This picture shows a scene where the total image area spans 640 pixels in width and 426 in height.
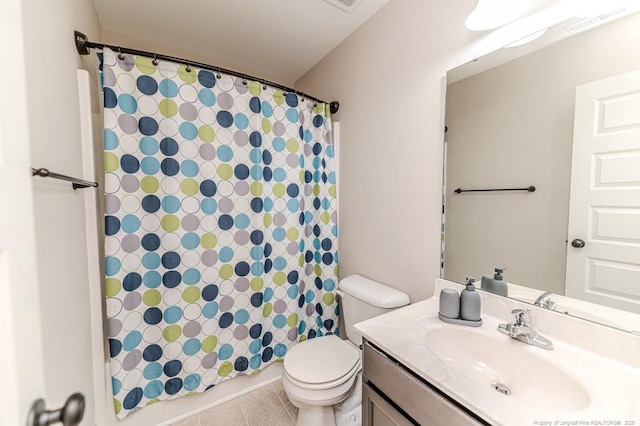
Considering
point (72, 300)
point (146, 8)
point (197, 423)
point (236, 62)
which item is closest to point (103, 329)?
point (72, 300)

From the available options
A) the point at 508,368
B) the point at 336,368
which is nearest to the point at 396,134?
the point at 508,368

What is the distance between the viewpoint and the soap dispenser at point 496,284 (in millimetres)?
1075

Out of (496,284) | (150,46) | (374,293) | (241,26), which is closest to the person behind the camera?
(496,284)

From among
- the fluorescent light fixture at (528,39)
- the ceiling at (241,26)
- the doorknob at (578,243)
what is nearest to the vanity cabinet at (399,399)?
the doorknob at (578,243)

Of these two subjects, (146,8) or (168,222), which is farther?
(146,8)

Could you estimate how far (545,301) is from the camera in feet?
3.14

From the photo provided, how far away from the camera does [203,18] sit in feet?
5.41

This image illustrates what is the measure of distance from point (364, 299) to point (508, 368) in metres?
0.71

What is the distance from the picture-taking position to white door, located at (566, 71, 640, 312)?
792mm

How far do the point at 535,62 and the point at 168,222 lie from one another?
5.88ft

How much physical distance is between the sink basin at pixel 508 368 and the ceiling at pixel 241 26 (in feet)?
5.75

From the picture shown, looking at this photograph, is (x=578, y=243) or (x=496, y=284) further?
(x=496, y=284)

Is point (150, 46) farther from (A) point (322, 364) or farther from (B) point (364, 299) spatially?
(A) point (322, 364)

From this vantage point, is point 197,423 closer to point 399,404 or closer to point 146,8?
point 399,404
